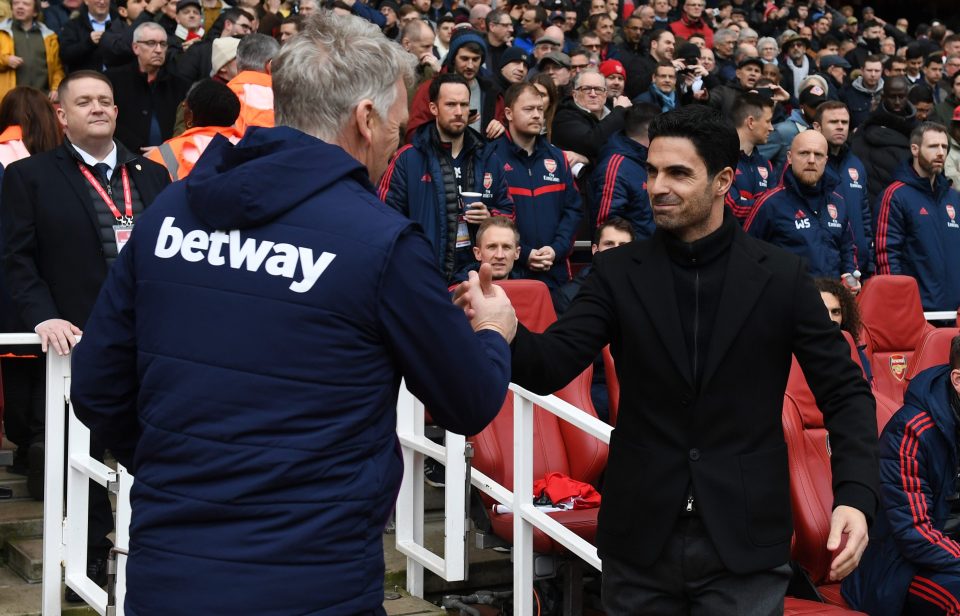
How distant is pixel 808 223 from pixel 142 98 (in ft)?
14.2

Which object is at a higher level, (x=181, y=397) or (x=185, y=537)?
(x=181, y=397)

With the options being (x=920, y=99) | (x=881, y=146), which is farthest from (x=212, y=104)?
(x=920, y=99)

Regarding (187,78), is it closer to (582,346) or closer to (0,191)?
(0,191)

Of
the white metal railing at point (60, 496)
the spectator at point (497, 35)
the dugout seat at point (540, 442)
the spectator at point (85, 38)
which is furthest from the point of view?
the spectator at point (497, 35)

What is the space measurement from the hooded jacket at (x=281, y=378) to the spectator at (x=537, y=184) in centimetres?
505

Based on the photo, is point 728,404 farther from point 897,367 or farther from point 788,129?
point 788,129

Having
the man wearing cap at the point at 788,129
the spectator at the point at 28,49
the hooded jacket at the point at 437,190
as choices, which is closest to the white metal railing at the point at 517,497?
the hooded jacket at the point at 437,190

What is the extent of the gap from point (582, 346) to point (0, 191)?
10.3 feet

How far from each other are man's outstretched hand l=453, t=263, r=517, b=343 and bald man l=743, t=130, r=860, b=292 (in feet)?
16.9

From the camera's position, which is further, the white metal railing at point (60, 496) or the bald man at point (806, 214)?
the bald man at point (806, 214)

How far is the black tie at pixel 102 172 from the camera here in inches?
201

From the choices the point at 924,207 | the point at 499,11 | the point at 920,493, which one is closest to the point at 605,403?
the point at 920,493

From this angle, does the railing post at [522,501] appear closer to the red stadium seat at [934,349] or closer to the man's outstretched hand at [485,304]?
the man's outstretched hand at [485,304]

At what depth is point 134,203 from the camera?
5137 millimetres
